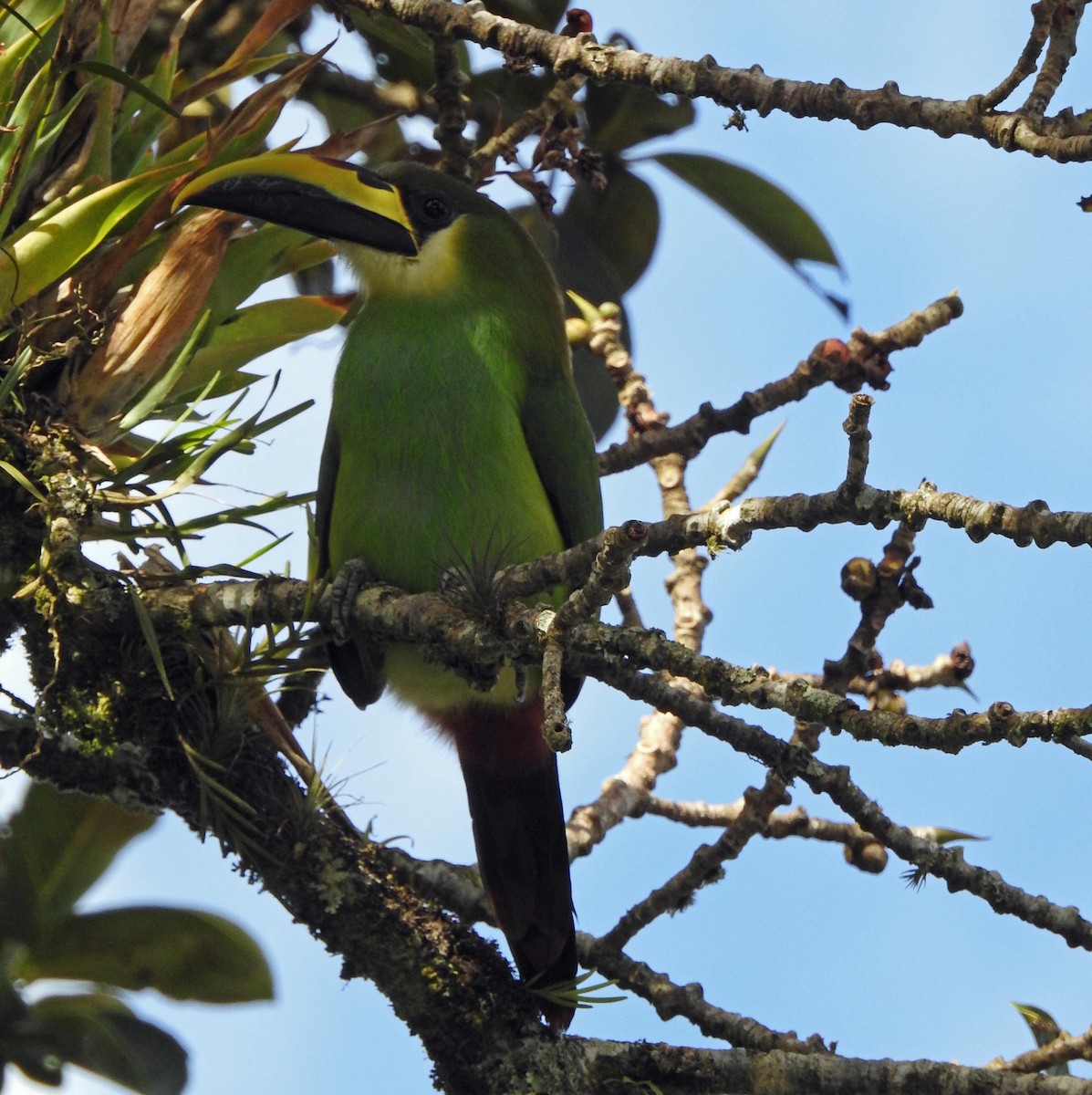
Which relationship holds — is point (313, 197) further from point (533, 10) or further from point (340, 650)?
point (533, 10)

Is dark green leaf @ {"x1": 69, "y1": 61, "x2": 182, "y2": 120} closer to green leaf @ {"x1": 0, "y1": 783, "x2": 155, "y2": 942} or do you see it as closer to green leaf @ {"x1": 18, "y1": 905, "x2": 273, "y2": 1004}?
green leaf @ {"x1": 0, "y1": 783, "x2": 155, "y2": 942}

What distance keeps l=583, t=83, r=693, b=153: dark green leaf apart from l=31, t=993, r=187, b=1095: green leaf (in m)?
2.96

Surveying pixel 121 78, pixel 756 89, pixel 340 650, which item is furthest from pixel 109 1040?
pixel 756 89

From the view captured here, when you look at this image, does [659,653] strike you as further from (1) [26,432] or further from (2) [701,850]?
(1) [26,432]

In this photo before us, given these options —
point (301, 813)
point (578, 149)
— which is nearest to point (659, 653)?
point (301, 813)

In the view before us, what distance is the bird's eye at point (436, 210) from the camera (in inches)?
135

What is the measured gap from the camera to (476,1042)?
2602mm

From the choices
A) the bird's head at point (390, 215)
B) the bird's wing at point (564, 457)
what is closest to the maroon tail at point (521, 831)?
the bird's wing at point (564, 457)

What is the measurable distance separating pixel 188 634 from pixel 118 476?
1.13 feet

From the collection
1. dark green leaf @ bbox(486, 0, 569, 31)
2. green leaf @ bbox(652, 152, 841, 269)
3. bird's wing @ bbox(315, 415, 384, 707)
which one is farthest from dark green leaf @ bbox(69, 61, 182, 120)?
green leaf @ bbox(652, 152, 841, 269)

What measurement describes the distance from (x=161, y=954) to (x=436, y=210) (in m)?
2.37

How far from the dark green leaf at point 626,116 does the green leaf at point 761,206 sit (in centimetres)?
10

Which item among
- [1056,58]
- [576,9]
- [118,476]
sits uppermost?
[576,9]

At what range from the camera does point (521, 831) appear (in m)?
3.11
